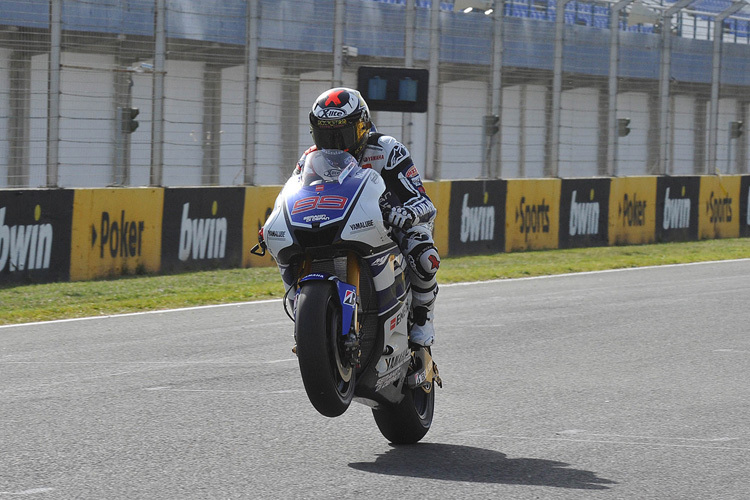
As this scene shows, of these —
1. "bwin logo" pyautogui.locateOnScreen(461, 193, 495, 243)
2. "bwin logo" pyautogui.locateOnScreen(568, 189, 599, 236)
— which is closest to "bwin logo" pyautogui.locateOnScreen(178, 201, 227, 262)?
"bwin logo" pyautogui.locateOnScreen(461, 193, 495, 243)

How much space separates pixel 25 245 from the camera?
42.8ft

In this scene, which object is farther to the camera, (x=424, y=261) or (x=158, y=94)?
(x=158, y=94)

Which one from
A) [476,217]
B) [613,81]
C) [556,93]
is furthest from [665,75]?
[476,217]

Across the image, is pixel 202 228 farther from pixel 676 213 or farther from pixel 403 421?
pixel 676 213

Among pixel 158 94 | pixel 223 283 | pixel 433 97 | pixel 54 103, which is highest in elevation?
pixel 433 97

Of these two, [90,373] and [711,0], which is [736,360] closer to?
[90,373]

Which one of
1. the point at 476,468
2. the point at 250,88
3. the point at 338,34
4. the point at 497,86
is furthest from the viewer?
the point at 497,86

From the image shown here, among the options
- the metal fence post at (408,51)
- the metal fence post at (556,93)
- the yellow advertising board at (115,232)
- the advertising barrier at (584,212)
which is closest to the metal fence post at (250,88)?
the yellow advertising board at (115,232)

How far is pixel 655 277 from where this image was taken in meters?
14.9

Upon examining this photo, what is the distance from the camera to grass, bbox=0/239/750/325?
11.5 meters

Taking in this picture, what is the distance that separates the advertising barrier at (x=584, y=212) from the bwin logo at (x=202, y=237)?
6693 millimetres

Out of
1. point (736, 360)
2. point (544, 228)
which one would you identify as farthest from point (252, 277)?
point (736, 360)

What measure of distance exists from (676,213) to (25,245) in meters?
12.8

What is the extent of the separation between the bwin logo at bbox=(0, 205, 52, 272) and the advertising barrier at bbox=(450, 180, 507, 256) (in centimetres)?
657
